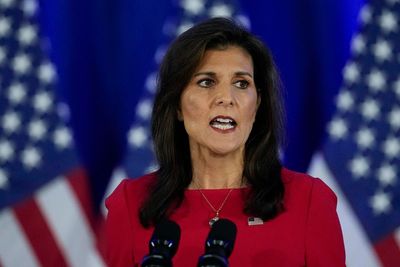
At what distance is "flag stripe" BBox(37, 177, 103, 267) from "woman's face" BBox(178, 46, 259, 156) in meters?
0.74

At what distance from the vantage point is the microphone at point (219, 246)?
1158mm

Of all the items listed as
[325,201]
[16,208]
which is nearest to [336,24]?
[325,201]

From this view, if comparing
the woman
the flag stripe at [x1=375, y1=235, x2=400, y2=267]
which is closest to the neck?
the woman

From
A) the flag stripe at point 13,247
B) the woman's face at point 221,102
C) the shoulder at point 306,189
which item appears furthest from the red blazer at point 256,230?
the flag stripe at point 13,247

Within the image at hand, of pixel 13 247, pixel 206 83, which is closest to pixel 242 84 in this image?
pixel 206 83

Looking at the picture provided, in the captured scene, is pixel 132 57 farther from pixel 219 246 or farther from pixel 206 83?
pixel 219 246

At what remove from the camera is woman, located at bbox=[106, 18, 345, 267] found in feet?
5.79

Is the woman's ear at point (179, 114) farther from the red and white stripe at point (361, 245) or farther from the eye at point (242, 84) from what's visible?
the red and white stripe at point (361, 245)

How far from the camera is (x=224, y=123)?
1791 millimetres

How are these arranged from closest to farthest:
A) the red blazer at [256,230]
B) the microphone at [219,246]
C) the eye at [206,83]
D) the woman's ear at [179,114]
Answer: the microphone at [219,246] < the red blazer at [256,230] < the eye at [206,83] < the woman's ear at [179,114]

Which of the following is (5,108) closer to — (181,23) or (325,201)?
(181,23)

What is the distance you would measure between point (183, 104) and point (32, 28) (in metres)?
0.87

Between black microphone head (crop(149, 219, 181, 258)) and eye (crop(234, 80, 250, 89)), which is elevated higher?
eye (crop(234, 80, 250, 89))

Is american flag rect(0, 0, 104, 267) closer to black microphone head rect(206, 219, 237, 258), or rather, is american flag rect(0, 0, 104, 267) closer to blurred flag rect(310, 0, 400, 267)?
blurred flag rect(310, 0, 400, 267)
